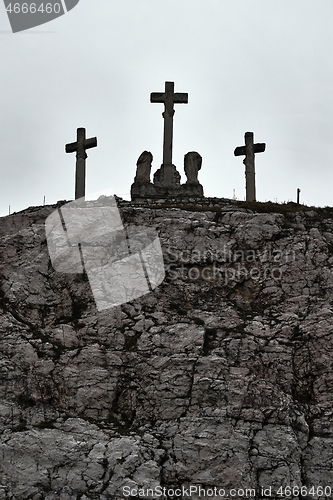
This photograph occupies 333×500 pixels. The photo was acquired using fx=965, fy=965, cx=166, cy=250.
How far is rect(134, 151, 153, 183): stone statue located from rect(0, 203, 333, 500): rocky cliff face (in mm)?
2998

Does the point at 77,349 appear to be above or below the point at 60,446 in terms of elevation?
above

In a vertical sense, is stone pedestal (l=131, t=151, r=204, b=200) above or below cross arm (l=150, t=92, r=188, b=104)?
below

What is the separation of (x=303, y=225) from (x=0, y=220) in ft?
29.2

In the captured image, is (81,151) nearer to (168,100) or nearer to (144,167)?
(144,167)

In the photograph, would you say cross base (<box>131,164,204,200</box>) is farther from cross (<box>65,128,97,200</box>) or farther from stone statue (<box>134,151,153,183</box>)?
cross (<box>65,128,97,200</box>)

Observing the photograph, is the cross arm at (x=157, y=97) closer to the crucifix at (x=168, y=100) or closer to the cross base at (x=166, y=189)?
the crucifix at (x=168, y=100)

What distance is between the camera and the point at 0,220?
28578 millimetres

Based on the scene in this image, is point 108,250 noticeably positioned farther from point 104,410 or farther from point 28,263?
point 104,410

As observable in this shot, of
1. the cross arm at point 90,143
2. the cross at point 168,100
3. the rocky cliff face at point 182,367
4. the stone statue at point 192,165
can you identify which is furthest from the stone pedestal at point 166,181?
the rocky cliff face at point 182,367

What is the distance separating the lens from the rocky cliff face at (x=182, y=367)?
22469 mm

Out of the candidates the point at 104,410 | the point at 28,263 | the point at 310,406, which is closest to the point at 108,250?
the point at 28,263

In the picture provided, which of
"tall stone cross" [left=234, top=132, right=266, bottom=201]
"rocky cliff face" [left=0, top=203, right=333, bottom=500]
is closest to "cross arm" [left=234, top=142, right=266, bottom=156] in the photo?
"tall stone cross" [left=234, top=132, right=266, bottom=201]

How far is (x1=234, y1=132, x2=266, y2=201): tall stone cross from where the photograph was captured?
31750 mm

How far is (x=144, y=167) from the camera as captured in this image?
102 feet
